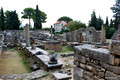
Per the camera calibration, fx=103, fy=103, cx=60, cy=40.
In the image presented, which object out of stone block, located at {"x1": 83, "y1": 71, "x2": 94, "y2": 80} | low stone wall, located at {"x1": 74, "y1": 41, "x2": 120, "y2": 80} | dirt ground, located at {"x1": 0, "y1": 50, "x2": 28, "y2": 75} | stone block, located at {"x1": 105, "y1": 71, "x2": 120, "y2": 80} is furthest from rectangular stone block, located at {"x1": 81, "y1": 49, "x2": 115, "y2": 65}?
dirt ground, located at {"x1": 0, "y1": 50, "x2": 28, "y2": 75}

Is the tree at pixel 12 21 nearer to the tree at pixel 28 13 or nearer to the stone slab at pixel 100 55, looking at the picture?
the tree at pixel 28 13

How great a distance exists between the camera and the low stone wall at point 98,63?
90.0 inches

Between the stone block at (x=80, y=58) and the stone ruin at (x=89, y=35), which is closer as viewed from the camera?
the stone block at (x=80, y=58)

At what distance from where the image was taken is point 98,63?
2715 mm

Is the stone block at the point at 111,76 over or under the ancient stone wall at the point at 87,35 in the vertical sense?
under

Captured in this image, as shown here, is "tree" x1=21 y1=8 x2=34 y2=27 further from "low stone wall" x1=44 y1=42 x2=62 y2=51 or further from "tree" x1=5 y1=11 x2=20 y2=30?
"low stone wall" x1=44 y1=42 x2=62 y2=51

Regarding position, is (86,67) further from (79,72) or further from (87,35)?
(87,35)

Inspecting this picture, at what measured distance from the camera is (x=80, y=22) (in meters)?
35.8

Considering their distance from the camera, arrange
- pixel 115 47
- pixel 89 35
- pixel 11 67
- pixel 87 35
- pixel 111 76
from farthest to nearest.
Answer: pixel 87 35
pixel 89 35
pixel 11 67
pixel 111 76
pixel 115 47

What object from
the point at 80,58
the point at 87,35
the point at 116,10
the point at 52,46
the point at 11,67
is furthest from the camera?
the point at 116,10

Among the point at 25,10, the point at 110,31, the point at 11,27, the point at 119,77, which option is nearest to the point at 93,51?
the point at 119,77

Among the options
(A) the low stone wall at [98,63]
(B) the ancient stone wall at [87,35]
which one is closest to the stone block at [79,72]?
(A) the low stone wall at [98,63]

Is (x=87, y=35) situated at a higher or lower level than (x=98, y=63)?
higher

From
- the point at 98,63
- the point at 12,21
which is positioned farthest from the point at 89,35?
the point at 12,21
